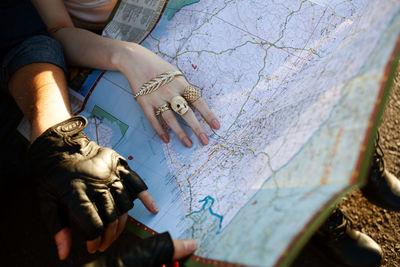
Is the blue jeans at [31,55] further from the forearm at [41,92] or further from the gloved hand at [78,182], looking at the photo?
the gloved hand at [78,182]

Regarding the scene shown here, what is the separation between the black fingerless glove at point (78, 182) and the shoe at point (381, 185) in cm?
140

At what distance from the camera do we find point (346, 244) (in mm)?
1522

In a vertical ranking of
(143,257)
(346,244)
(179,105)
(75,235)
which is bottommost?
(75,235)

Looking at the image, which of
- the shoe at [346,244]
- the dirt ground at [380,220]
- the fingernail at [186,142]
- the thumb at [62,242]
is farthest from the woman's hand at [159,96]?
the dirt ground at [380,220]

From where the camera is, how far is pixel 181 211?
3.27ft

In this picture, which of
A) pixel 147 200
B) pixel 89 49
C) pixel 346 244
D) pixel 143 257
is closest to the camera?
pixel 143 257

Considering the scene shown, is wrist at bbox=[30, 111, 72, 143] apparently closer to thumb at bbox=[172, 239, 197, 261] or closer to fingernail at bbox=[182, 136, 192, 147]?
fingernail at bbox=[182, 136, 192, 147]

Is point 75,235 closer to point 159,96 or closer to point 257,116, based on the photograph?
point 159,96

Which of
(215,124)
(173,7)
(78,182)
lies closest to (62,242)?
(78,182)

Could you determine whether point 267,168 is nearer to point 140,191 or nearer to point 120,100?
point 140,191

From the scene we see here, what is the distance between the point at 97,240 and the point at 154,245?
211 mm

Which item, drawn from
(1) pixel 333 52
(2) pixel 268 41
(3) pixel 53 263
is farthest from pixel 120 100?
(3) pixel 53 263

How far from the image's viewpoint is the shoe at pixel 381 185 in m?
1.61

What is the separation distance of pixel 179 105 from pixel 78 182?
1.58 feet
